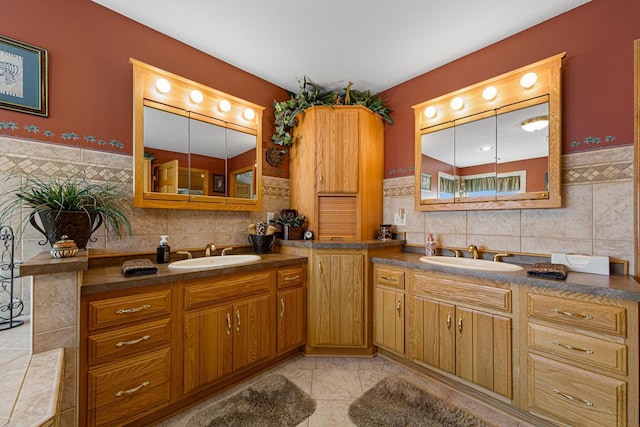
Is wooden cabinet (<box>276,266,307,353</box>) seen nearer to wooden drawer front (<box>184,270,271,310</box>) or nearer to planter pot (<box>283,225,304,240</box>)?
wooden drawer front (<box>184,270,271,310</box>)

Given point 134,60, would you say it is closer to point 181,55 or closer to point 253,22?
point 181,55

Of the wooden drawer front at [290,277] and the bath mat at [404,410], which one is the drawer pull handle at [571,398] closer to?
the bath mat at [404,410]

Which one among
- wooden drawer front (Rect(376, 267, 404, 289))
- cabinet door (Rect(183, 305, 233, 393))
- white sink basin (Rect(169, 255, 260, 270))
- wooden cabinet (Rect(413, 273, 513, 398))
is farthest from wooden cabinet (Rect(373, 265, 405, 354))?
cabinet door (Rect(183, 305, 233, 393))

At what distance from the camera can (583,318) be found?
1.35 meters

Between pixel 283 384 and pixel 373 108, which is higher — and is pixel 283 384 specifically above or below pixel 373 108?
below

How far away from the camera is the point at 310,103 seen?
104 inches

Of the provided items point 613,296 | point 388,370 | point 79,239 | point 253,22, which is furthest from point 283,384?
point 253,22

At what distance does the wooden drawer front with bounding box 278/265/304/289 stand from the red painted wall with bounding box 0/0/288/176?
1.46 metres

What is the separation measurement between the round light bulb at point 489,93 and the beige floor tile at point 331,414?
8.15ft

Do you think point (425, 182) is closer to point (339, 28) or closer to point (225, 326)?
point (339, 28)

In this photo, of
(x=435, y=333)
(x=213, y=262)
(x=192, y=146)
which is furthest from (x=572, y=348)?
(x=192, y=146)

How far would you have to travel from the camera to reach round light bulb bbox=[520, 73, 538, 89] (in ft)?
6.12

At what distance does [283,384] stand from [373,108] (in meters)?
2.63

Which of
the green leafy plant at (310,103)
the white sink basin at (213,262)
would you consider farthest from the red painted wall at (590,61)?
the white sink basin at (213,262)
